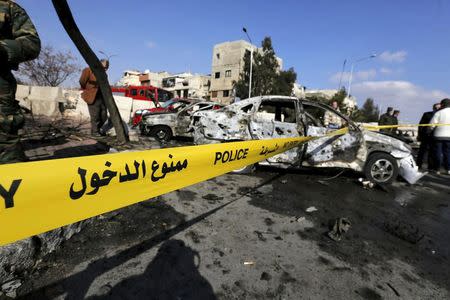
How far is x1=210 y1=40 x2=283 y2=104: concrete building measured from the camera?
4203 cm

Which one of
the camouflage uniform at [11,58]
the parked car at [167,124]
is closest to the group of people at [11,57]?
the camouflage uniform at [11,58]

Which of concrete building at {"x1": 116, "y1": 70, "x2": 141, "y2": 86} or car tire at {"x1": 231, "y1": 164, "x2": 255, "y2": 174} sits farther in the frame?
concrete building at {"x1": 116, "y1": 70, "x2": 141, "y2": 86}

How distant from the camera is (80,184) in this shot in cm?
118

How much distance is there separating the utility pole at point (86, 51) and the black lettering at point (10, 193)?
4844 millimetres

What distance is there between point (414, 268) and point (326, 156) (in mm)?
2996

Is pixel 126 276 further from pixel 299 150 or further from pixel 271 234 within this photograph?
pixel 299 150

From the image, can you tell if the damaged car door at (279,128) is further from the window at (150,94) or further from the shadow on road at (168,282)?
the window at (150,94)

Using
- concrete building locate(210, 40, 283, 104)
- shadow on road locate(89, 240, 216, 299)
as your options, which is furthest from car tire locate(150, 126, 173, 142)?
concrete building locate(210, 40, 283, 104)

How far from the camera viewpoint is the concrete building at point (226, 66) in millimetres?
42031

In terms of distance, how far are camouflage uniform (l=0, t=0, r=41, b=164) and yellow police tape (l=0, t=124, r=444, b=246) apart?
1662 mm

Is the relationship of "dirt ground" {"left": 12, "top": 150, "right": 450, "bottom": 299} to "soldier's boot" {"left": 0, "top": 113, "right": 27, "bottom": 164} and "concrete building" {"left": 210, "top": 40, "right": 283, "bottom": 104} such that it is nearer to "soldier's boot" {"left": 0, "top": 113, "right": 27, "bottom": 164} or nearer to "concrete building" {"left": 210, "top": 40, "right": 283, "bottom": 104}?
"soldier's boot" {"left": 0, "top": 113, "right": 27, "bottom": 164}

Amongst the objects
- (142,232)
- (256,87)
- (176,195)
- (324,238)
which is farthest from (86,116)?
(256,87)

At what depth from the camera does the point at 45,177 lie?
1071 mm

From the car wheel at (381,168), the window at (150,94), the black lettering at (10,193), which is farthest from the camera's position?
the window at (150,94)
